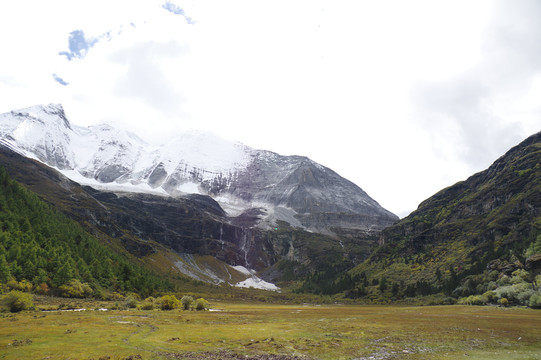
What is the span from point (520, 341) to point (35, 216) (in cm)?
12405

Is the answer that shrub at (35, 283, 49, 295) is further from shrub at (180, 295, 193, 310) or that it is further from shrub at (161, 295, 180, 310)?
shrub at (180, 295, 193, 310)

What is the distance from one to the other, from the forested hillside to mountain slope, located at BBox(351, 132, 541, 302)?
9922cm

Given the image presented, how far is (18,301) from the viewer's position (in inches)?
1772

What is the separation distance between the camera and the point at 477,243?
14025cm

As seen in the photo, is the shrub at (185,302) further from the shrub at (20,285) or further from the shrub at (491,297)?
the shrub at (491,297)

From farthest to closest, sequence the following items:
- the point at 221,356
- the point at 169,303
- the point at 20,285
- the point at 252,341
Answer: the point at 169,303
the point at 20,285
the point at 252,341
the point at 221,356

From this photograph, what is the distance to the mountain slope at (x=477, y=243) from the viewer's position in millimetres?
103938

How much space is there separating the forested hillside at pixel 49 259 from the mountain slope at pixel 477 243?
3906 inches

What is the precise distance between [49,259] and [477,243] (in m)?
156

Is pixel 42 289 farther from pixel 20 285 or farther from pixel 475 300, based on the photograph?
pixel 475 300

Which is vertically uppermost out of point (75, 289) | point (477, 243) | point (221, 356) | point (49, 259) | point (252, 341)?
point (477, 243)

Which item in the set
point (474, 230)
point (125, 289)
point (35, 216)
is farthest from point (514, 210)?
point (35, 216)

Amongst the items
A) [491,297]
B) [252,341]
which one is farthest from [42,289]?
[491,297]

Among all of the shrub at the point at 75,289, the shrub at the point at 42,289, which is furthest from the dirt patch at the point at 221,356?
the shrub at the point at 75,289
